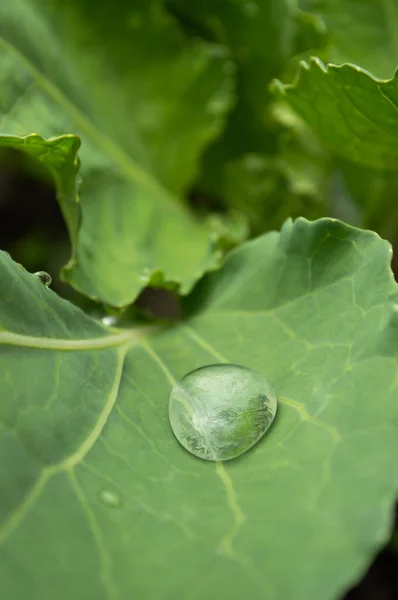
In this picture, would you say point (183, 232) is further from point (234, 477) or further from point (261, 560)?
point (261, 560)

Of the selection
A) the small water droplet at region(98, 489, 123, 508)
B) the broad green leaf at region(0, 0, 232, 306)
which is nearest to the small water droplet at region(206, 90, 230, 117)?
the broad green leaf at region(0, 0, 232, 306)

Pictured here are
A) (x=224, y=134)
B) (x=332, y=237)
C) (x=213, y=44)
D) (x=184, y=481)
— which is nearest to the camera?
(x=184, y=481)

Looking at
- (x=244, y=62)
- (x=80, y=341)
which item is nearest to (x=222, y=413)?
(x=80, y=341)

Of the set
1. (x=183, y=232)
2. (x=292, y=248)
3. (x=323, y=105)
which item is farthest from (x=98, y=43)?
(x=292, y=248)

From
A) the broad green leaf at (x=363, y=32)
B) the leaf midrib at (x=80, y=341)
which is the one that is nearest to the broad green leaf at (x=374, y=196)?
the broad green leaf at (x=363, y=32)

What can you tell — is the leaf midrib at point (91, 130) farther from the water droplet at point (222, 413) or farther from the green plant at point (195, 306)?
the water droplet at point (222, 413)

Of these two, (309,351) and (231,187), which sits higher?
(309,351)
